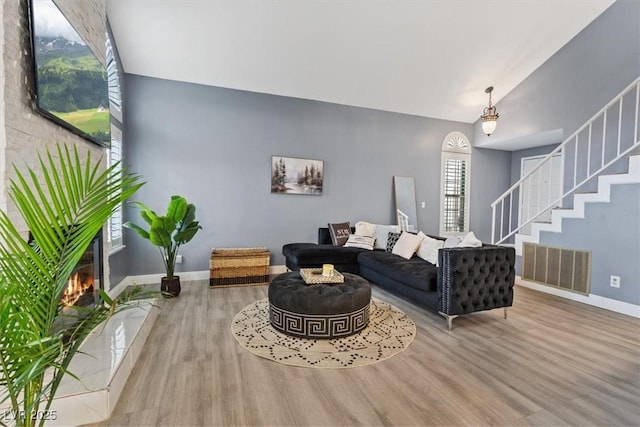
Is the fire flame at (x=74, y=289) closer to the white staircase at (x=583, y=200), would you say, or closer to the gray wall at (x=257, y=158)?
the gray wall at (x=257, y=158)

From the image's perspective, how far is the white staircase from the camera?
354cm

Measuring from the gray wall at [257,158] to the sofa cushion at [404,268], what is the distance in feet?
4.85

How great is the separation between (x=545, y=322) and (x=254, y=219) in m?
4.22

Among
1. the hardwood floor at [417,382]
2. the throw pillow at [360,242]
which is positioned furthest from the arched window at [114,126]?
the throw pillow at [360,242]

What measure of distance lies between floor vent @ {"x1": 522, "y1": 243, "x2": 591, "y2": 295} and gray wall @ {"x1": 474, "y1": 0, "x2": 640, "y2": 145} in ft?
7.02

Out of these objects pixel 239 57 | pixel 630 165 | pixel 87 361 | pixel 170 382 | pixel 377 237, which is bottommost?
pixel 170 382

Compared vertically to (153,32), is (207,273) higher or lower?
lower

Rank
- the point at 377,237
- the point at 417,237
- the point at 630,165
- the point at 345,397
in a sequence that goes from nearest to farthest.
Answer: the point at 345,397, the point at 630,165, the point at 417,237, the point at 377,237

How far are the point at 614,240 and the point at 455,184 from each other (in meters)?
3.13

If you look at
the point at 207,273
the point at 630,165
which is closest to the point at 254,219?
the point at 207,273

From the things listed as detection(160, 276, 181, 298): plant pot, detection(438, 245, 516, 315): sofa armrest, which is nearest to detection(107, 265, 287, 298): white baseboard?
detection(160, 276, 181, 298): plant pot

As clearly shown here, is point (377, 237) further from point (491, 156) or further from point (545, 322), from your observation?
point (491, 156)

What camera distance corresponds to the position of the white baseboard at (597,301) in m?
3.51

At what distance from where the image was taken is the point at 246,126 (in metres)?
5.00
